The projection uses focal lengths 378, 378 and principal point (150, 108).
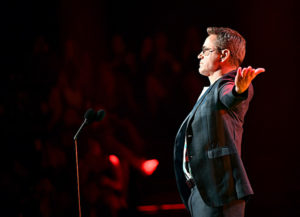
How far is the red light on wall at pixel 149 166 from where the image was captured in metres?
4.65

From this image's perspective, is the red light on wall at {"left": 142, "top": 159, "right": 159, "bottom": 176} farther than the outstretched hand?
Yes

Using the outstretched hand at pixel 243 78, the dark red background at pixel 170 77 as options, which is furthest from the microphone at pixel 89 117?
the dark red background at pixel 170 77

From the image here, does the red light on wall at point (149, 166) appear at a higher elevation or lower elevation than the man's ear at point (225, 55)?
lower

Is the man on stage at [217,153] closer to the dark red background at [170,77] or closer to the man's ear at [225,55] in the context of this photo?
the man's ear at [225,55]

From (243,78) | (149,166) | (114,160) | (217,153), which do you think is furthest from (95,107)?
(243,78)

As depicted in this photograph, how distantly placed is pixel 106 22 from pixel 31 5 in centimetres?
110

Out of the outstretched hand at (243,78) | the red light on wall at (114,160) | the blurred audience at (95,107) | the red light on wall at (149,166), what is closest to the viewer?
the outstretched hand at (243,78)

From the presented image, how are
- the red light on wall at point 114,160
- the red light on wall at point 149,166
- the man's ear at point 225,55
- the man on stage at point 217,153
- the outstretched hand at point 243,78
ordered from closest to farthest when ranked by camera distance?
the outstretched hand at point 243,78
the man on stage at point 217,153
the man's ear at point 225,55
the red light on wall at point 114,160
the red light on wall at point 149,166

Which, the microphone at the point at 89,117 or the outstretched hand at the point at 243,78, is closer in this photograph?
the outstretched hand at the point at 243,78

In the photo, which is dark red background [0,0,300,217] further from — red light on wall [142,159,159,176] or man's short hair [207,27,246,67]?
man's short hair [207,27,246,67]

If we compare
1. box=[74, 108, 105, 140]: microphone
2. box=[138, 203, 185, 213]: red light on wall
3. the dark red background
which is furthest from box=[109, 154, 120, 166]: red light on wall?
box=[74, 108, 105, 140]: microphone

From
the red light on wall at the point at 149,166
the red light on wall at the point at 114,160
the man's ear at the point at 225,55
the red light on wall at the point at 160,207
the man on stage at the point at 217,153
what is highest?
the man's ear at the point at 225,55

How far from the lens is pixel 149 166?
469cm

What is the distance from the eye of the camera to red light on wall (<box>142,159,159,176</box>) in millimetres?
4648
